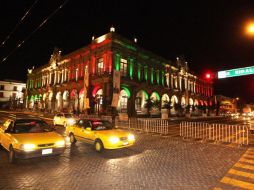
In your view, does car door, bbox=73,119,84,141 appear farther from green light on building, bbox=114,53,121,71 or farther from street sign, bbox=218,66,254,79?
green light on building, bbox=114,53,121,71

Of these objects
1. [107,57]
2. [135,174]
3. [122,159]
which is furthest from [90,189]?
[107,57]

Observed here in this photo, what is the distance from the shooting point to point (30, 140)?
7.52m

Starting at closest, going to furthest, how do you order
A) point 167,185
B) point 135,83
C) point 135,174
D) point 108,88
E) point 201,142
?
point 167,185
point 135,174
point 201,142
point 108,88
point 135,83

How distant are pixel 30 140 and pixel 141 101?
34175 mm

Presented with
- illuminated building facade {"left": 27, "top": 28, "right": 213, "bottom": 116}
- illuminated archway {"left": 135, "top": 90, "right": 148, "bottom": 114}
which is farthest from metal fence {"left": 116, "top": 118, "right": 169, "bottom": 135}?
illuminated archway {"left": 135, "top": 90, "right": 148, "bottom": 114}

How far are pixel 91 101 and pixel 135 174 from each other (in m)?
29.3

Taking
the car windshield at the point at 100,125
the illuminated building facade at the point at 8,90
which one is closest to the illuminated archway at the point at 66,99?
the car windshield at the point at 100,125

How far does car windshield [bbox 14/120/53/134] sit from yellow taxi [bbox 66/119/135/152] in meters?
2.09

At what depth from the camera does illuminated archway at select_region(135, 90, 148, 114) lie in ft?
130

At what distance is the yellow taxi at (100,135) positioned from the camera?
371 inches

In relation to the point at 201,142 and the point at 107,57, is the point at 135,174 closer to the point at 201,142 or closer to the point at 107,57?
the point at 201,142

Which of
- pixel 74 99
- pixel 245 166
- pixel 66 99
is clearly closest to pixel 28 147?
pixel 245 166

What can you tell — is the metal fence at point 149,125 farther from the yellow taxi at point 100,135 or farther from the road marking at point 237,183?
the road marking at point 237,183

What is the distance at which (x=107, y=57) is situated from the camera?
35.6 meters
